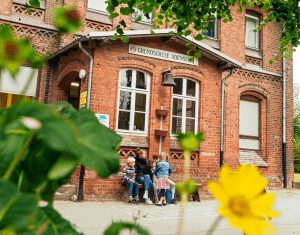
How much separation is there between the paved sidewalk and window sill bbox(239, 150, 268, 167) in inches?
123

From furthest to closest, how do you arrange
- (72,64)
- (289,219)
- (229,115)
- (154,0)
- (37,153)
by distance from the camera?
1. (229,115)
2. (72,64)
3. (289,219)
4. (154,0)
5. (37,153)

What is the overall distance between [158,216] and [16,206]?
25.5 ft

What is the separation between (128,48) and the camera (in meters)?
10.8

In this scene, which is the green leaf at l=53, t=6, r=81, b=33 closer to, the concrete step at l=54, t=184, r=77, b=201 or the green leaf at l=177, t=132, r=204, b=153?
the green leaf at l=177, t=132, r=204, b=153

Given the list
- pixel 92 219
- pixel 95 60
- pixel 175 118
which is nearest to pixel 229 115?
pixel 175 118

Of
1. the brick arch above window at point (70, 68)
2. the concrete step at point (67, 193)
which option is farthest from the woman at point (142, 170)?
the brick arch above window at point (70, 68)

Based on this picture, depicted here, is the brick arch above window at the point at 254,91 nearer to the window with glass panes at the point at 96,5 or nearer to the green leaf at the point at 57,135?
the window with glass panes at the point at 96,5

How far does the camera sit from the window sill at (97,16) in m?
12.0

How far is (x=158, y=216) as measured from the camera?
786 cm

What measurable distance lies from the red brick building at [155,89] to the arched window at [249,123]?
0.13 feet

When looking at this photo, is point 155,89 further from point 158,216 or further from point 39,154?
point 39,154

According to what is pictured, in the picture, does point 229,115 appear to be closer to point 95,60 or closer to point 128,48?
point 128,48

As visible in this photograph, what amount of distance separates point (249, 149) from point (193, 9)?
9417mm

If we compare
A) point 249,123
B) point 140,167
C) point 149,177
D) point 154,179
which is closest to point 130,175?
point 140,167
